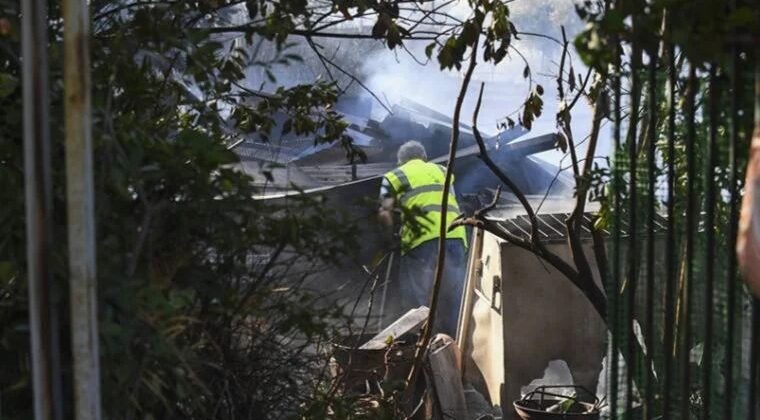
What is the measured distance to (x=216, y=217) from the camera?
260 centimetres

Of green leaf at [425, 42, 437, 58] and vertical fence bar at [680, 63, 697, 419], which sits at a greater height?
green leaf at [425, 42, 437, 58]

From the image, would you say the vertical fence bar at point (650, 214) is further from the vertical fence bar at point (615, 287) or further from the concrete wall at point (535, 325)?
the concrete wall at point (535, 325)

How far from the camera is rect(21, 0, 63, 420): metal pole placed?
220 centimetres

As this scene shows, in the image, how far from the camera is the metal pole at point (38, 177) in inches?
86.7

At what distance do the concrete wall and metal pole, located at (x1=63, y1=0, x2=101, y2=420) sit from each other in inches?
196

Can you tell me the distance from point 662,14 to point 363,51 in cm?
1014

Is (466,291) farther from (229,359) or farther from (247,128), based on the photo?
(229,359)

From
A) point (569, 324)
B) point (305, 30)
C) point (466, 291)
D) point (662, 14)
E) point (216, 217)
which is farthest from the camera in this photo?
point (466, 291)

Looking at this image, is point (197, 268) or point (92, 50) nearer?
point (197, 268)

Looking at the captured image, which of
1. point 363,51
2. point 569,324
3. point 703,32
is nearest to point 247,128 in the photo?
point 703,32

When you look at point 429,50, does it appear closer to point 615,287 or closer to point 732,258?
point 615,287

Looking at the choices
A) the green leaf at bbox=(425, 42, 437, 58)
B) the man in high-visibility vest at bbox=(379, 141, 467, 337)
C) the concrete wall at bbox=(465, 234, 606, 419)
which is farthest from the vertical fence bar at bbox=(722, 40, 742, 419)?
the man in high-visibility vest at bbox=(379, 141, 467, 337)

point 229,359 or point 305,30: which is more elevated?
point 305,30

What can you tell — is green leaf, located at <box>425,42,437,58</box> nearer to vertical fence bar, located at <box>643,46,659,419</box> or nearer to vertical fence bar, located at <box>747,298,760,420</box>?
vertical fence bar, located at <box>643,46,659,419</box>
